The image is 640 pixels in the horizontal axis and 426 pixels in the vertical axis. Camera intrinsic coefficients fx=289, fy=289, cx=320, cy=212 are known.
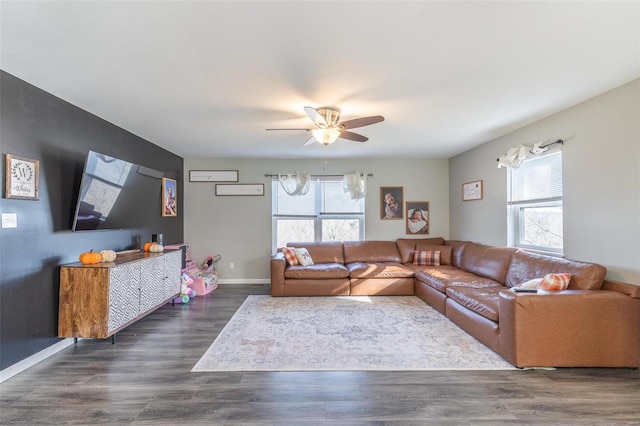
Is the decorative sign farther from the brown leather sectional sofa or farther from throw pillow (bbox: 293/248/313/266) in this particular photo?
the brown leather sectional sofa

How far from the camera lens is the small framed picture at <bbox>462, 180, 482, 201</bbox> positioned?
15.8 feet

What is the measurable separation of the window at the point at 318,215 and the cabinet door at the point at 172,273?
195 centimetres

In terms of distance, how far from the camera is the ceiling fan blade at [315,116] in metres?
2.55

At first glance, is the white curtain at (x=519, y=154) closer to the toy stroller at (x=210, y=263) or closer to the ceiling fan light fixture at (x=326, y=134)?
the ceiling fan light fixture at (x=326, y=134)

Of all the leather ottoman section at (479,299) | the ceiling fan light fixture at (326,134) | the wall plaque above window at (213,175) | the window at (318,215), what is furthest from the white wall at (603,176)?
the wall plaque above window at (213,175)

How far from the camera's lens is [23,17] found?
166cm

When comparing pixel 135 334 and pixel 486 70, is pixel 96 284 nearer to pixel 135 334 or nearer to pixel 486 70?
pixel 135 334

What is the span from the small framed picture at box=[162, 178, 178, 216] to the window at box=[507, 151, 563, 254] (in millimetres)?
5360

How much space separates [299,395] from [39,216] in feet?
8.97

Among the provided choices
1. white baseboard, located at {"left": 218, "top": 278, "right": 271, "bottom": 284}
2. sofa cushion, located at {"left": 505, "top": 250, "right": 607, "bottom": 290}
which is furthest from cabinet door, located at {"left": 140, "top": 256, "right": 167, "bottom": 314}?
sofa cushion, located at {"left": 505, "top": 250, "right": 607, "bottom": 290}

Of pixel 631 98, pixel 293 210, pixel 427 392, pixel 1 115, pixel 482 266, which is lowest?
pixel 427 392

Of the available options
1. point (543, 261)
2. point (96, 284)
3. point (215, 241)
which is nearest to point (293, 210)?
point (215, 241)

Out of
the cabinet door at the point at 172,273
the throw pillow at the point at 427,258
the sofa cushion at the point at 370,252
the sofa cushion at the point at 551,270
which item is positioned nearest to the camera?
the sofa cushion at the point at 551,270

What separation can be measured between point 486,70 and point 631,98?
4.63 feet
